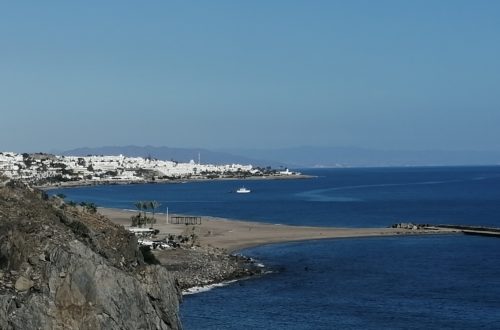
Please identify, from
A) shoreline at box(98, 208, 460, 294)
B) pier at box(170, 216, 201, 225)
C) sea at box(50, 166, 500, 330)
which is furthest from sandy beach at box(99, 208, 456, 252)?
sea at box(50, 166, 500, 330)

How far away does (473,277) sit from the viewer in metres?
57.6

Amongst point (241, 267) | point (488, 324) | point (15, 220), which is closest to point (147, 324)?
point (15, 220)

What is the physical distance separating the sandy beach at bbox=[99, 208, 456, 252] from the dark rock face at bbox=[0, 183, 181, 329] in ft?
153

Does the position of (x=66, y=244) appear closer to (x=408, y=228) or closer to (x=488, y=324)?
(x=488, y=324)

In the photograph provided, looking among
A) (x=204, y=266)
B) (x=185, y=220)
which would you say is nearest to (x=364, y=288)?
(x=204, y=266)

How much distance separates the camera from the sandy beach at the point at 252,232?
80.0 m

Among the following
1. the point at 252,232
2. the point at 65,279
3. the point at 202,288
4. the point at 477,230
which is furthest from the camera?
the point at 477,230

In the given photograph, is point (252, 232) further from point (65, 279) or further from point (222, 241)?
point (65, 279)

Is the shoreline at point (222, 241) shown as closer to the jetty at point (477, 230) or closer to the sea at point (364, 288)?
the jetty at point (477, 230)

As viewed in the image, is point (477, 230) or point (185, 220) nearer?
point (477, 230)

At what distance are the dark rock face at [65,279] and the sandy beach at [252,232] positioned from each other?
46620mm

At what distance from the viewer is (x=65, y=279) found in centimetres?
2361

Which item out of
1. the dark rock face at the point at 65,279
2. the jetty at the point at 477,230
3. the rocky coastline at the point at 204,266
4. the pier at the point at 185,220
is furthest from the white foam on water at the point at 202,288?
the pier at the point at 185,220

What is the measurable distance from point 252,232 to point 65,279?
217 ft
